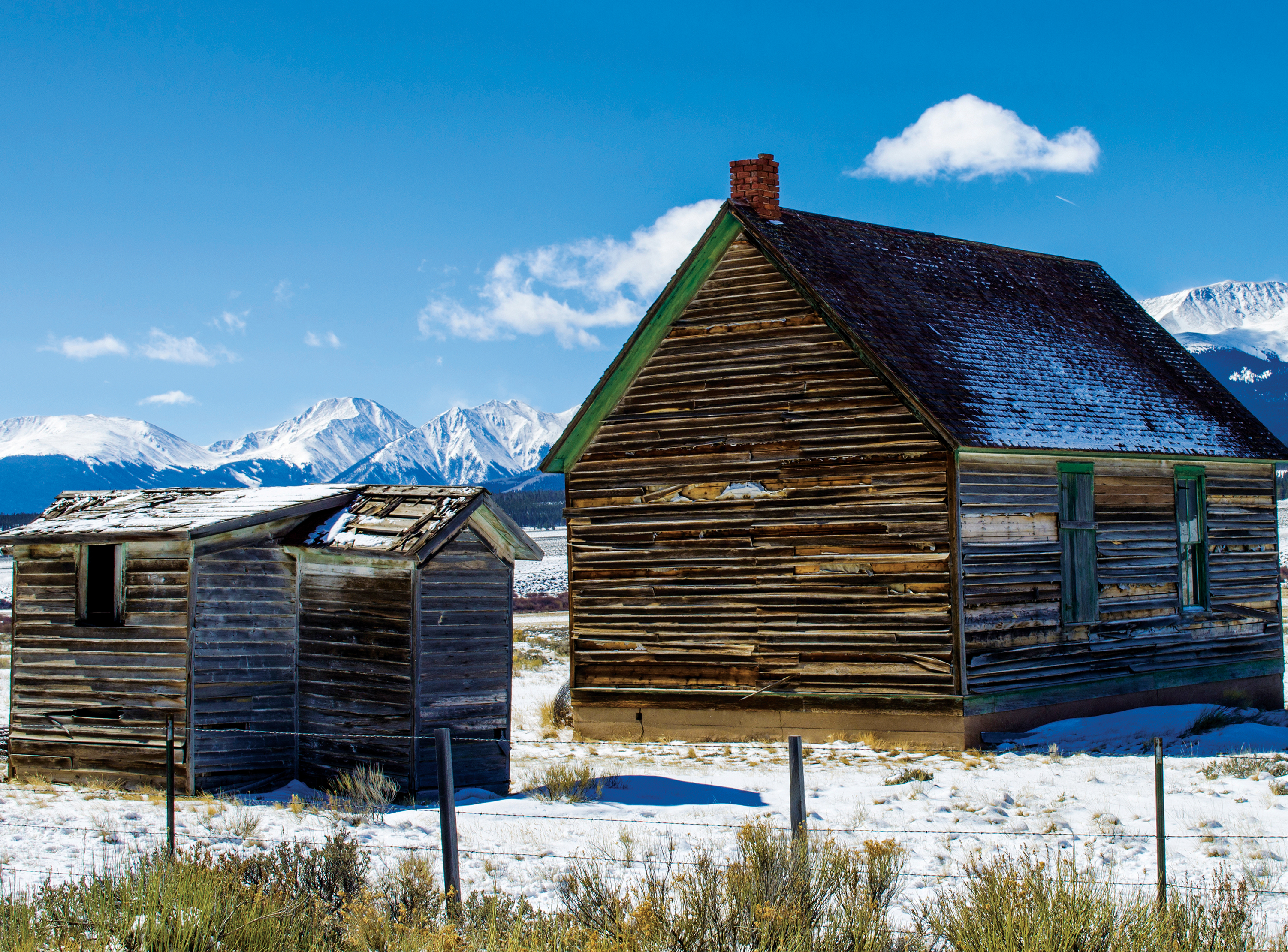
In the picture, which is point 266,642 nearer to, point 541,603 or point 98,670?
point 98,670

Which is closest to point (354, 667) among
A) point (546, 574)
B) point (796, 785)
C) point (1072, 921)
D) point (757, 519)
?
point (757, 519)

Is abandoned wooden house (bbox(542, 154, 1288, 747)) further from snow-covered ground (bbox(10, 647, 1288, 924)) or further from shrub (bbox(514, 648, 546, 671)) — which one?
shrub (bbox(514, 648, 546, 671))

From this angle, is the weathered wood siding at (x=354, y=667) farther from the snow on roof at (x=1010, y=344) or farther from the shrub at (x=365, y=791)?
the snow on roof at (x=1010, y=344)

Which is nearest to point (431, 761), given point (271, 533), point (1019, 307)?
point (271, 533)

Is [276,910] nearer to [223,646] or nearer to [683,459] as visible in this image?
[223,646]

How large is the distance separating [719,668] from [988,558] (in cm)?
376

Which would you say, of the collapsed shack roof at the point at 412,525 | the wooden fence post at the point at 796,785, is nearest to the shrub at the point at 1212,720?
the collapsed shack roof at the point at 412,525

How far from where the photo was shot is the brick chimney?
1695 centimetres

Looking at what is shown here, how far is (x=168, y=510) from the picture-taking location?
13078 millimetres

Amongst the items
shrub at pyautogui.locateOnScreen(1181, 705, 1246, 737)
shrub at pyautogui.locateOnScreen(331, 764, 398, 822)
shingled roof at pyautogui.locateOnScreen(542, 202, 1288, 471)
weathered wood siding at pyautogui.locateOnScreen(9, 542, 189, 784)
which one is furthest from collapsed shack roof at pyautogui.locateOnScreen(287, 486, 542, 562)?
shrub at pyautogui.locateOnScreen(1181, 705, 1246, 737)

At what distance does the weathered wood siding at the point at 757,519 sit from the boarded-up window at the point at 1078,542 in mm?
2273

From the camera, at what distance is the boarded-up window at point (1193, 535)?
56.3 feet

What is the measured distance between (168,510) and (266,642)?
195cm

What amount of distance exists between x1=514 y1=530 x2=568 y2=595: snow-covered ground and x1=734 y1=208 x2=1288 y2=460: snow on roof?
26.3m
